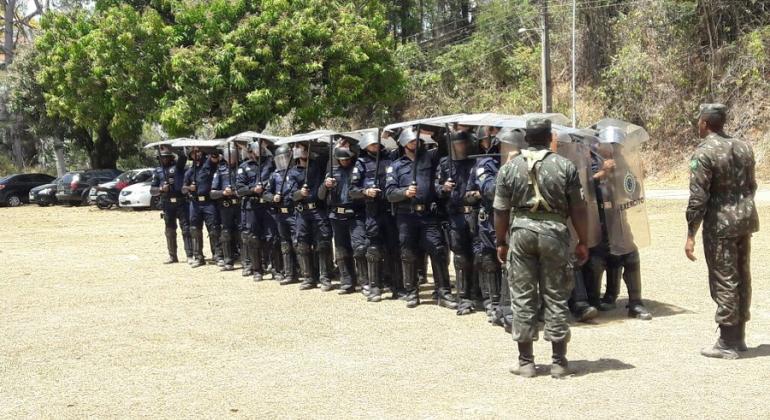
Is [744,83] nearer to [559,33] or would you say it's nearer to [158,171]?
[559,33]

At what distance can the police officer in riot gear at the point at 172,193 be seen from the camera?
44.4 ft

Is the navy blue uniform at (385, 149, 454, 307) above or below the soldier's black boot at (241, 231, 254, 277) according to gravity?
above

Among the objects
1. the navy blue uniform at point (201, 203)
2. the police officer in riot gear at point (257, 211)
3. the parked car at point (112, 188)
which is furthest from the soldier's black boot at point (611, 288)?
the parked car at point (112, 188)

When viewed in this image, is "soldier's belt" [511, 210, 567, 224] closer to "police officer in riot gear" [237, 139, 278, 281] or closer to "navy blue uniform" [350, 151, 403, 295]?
"navy blue uniform" [350, 151, 403, 295]

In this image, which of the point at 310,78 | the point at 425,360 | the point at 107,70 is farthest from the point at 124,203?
the point at 425,360

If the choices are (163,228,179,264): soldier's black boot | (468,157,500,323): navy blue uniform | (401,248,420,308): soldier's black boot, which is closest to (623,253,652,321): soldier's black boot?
(468,157,500,323): navy blue uniform

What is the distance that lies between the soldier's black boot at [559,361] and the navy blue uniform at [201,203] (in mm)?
8158

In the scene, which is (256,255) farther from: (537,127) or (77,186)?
(77,186)

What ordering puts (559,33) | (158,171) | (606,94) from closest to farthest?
1. (158,171)
2. (606,94)
3. (559,33)

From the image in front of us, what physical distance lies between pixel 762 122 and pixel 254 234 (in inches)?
790

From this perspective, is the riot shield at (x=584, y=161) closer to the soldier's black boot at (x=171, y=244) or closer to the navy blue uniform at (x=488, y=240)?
the navy blue uniform at (x=488, y=240)

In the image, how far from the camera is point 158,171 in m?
13.9

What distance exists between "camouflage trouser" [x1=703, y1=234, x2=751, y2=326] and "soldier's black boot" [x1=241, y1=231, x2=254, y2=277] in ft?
23.8

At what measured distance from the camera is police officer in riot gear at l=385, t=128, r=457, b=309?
29.5 feet
